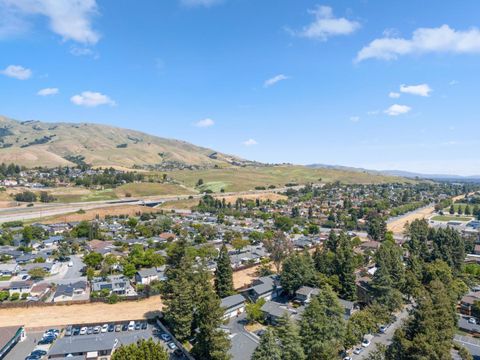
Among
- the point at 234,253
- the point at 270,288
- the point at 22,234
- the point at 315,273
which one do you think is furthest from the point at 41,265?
the point at 315,273

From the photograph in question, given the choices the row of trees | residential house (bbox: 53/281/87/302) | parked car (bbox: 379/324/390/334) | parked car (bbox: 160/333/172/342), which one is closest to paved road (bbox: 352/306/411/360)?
parked car (bbox: 379/324/390/334)

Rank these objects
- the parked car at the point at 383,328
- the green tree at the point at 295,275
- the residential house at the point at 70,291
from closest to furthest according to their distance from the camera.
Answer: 1. the parked car at the point at 383,328
2. the green tree at the point at 295,275
3. the residential house at the point at 70,291

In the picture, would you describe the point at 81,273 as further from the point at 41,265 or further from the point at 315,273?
the point at 315,273

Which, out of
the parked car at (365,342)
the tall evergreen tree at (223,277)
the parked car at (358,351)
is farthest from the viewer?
the tall evergreen tree at (223,277)

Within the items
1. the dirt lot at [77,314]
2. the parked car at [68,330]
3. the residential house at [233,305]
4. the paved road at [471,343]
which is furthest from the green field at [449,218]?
the parked car at [68,330]

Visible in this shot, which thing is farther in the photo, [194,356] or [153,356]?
[194,356]

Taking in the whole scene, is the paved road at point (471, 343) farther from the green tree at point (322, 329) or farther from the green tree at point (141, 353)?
the green tree at point (141, 353)

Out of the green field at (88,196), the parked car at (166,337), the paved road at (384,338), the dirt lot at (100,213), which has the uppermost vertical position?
the green field at (88,196)
